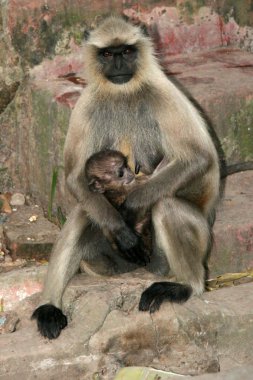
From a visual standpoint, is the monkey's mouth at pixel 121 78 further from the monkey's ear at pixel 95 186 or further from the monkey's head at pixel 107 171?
the monkey's ear at pixel 95 186

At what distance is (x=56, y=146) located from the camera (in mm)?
6238

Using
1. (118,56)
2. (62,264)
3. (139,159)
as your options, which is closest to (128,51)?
(118,56)

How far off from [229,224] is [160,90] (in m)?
1.01

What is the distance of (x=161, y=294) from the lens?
15.6ft

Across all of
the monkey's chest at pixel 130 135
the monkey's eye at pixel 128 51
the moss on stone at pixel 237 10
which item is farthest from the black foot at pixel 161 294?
the moss on stone at pixel 237 10

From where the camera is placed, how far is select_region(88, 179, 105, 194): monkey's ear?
497 cm

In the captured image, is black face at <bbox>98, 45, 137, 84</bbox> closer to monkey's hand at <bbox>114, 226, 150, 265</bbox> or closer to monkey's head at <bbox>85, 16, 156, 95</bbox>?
monkey's head at <bbox>85, 16, 156, 95</bbox>

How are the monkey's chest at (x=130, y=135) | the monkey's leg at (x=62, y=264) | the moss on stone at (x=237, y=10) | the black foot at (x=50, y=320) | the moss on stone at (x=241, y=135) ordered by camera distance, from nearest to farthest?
1. the black foot at (x=50, y=320)
2. the monkey's leg at (x=62, y=264)
3. the monkey's chest at (x=130, y=135)
4. the moss on stone at (x=241, y=135)
5. the moss on stone at (x=237, y=10)

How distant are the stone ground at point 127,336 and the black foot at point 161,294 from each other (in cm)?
4

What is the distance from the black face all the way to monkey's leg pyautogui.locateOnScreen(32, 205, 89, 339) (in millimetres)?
734

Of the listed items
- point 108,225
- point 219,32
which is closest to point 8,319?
point 108,225

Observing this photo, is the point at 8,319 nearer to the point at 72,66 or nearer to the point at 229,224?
the point at 229,224

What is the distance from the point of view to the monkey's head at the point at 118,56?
4.97m

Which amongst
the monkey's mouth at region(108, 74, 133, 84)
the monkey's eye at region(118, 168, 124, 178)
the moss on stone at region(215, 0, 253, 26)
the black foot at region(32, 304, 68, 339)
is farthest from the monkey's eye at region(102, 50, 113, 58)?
the moss on stone at region(215, 0, 253, 26)
